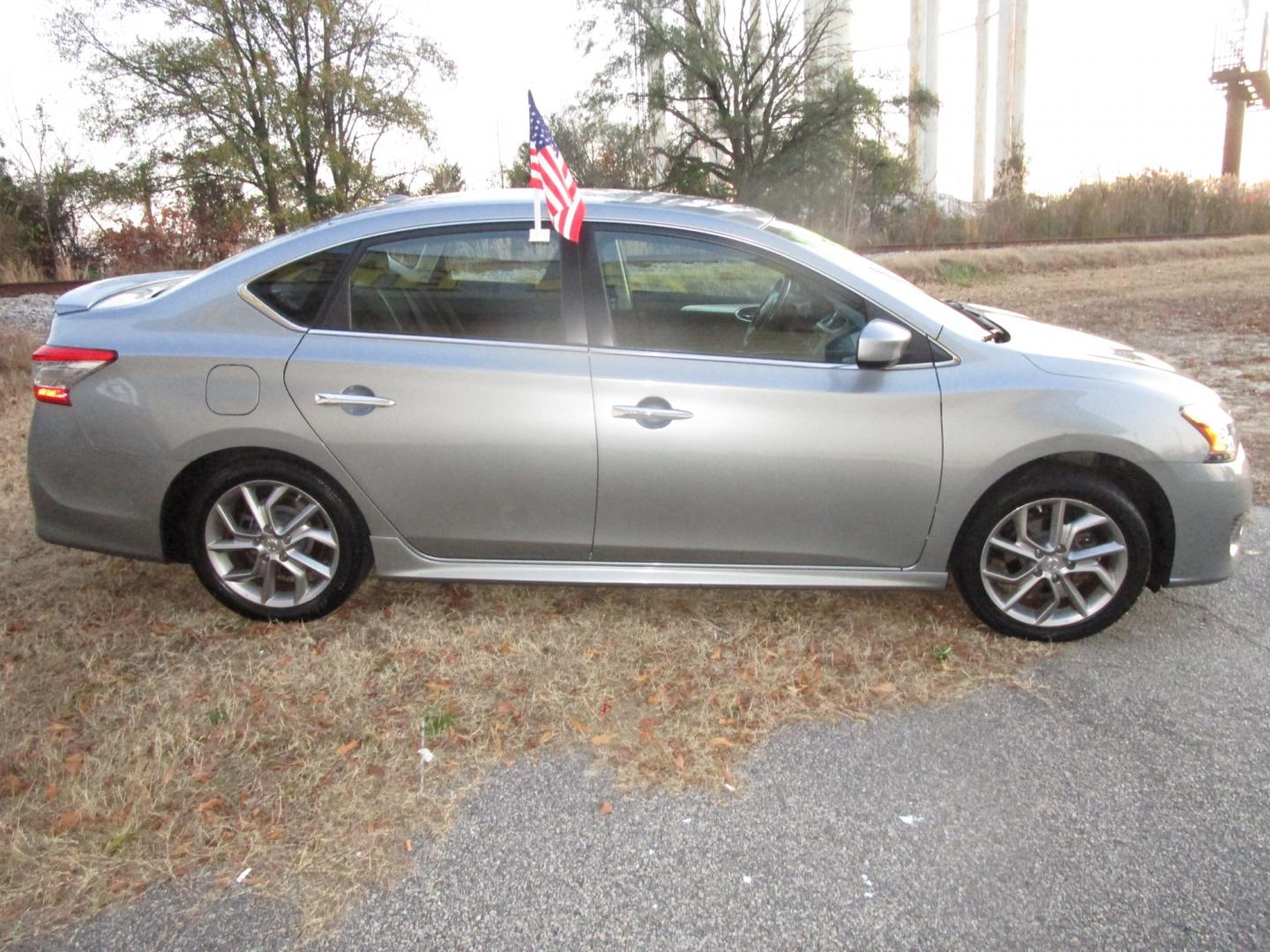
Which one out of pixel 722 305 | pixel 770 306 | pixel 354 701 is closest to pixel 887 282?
pixel 770 306

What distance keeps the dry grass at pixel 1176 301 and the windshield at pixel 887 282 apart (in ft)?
8.95

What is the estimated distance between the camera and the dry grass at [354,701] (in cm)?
268

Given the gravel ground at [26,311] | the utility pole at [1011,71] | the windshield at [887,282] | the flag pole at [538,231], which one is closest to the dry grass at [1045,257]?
the gravel ground at [26,311]

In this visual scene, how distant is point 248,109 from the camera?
22906 millimetres

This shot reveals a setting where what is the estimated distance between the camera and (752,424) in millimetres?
3535

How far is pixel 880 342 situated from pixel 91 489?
3030 millimetres

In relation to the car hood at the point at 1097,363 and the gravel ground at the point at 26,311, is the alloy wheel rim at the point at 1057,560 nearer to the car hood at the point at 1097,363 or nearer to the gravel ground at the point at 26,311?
the car hood at the point at 1097,363

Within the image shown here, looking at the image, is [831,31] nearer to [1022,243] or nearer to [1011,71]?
[1022,243]

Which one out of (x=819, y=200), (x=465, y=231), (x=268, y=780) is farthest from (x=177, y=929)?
(x=819, y=200)

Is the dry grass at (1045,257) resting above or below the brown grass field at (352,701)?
above

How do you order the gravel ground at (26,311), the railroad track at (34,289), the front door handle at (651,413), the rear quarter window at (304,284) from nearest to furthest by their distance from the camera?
the front door handle at (651,413)
the rear quarter window at (304,284)
the gravel ground at (26,311)
the railroad track at (34,289)

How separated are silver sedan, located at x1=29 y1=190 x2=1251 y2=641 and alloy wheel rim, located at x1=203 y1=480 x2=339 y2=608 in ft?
0.04

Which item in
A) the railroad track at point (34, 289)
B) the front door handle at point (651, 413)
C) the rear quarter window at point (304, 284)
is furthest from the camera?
the railroad track at point (34, 289)

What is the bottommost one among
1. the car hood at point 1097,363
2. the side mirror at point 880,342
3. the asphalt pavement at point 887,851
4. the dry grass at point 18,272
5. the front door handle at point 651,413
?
→ the asphalt pavement at point 887,851
